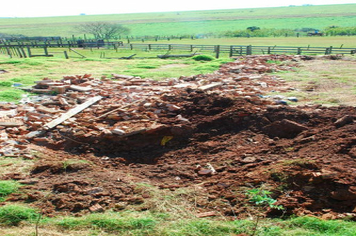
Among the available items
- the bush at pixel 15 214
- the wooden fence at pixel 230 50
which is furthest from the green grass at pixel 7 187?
the wooden fence at pixel 230 50

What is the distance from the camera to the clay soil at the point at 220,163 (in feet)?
14.2

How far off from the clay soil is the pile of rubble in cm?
35

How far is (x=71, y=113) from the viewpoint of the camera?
849cm

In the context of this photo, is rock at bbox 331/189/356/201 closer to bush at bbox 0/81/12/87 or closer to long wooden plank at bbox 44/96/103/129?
long wooden plank at bbox 44/96/103/129

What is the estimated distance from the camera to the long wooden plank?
7656 millimetres

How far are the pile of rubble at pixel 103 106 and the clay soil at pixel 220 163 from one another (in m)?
0.35

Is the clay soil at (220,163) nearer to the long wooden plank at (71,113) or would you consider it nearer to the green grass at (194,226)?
the green grass at (194,226)

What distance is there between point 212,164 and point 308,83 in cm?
783

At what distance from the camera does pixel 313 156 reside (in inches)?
205

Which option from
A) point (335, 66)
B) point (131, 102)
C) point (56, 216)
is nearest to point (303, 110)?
point (131, 102)

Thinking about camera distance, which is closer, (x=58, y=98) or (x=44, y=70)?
(x=58, y=98)

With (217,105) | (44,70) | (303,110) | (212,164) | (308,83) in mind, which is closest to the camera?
(212,164)

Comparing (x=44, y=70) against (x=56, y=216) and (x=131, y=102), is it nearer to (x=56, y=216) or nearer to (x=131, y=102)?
(x=131, y=102)

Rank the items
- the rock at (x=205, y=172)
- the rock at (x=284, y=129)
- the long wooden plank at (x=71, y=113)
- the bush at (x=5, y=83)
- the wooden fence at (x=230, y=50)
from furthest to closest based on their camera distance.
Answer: the wooden fence at (x=230, y=50), the bush at (x=5, y=83), the long wooden plank at (x=71, y=113), the rock at (x=284, y=129), the rock at (x=205, y=172)
